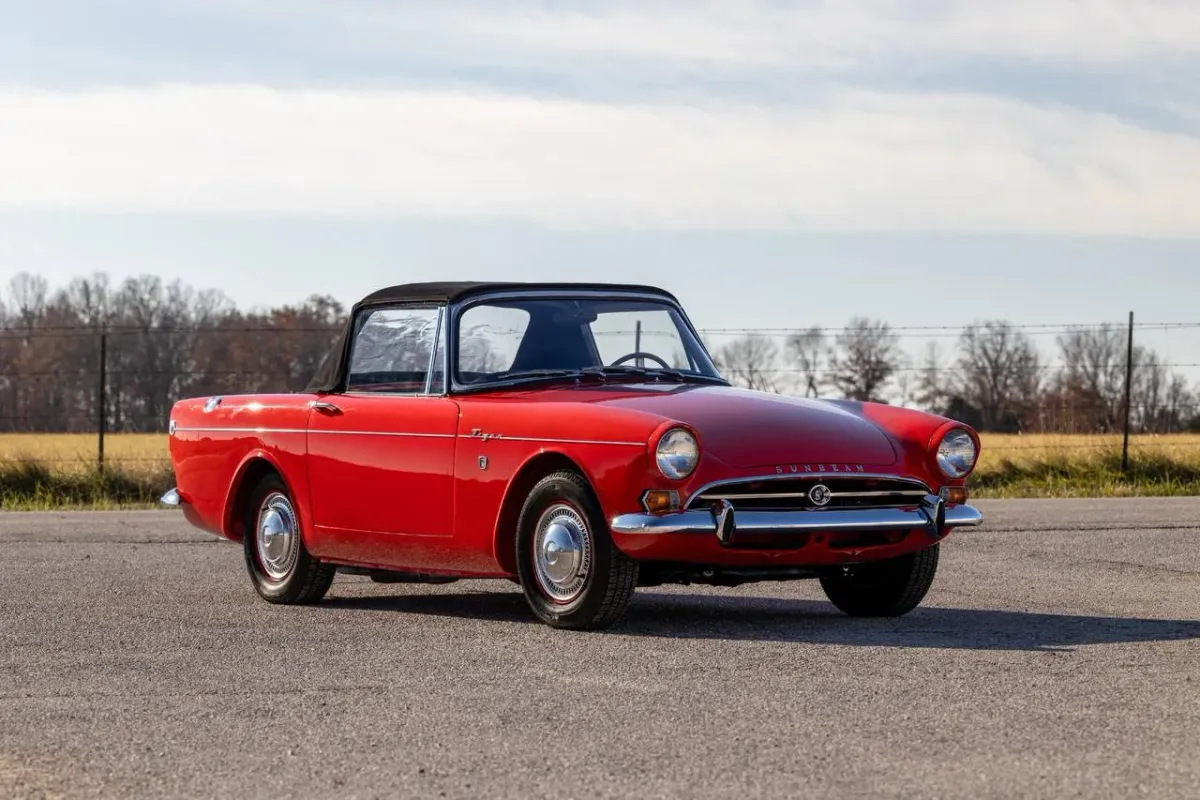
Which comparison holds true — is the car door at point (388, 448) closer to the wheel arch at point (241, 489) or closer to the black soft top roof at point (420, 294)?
the black soft top roof at point (420, 294)

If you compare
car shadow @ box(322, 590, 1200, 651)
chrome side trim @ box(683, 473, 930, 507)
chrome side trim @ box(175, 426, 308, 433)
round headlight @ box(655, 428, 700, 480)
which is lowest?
car shadow @ box(322, 590, 1200, 651)

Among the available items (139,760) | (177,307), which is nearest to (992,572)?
(139,760)

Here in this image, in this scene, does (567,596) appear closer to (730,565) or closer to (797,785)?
(730,565)

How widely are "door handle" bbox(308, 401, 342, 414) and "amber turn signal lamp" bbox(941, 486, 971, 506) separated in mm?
3066

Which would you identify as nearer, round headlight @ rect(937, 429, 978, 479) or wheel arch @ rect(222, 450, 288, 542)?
round headlight @ rect(937, 429, 978, 479)

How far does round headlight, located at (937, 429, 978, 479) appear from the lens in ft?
29.2

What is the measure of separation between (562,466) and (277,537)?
7.44ft

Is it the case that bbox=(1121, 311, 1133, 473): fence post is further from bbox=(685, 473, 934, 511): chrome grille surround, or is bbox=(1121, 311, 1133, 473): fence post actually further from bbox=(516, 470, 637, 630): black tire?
bbox=(516, 470, 637, 630): black tire

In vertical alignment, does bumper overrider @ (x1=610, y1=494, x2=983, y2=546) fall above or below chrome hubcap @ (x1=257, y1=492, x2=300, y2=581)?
above

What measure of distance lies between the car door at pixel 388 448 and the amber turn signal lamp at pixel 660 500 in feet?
4.30

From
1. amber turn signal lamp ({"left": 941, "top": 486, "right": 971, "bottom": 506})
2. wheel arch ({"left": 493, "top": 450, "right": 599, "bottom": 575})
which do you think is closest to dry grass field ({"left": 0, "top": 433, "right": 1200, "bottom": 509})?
amber turn signal lamp ({"left": 941, "top": 486, "right": 971, "bottom": 506})

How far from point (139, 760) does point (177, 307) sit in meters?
84.9

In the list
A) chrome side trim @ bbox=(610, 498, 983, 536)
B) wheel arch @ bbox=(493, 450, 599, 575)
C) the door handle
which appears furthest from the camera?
the door handle

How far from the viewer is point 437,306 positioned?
9875 mm
